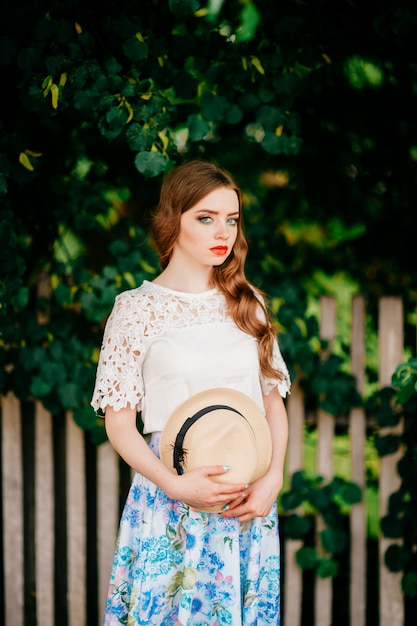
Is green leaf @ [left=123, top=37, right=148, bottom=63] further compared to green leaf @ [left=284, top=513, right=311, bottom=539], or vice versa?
green leaf @ [left=284, top=513, right=311, bottom=539]

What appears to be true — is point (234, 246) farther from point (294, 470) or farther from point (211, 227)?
point (294, 470)

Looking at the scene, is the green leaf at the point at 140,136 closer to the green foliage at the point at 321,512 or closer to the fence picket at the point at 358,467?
the fence picket at the point at 358,467

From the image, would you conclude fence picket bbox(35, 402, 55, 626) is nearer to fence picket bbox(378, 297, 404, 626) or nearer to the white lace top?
the white lace top

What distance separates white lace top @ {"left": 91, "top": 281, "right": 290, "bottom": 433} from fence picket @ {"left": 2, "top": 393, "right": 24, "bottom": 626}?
1.08m

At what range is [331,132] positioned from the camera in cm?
298

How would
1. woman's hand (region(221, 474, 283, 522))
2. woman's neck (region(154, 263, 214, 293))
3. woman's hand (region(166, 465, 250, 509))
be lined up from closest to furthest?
woman's hand (region(166, 465, 250, 509)) < woman's hand (region(221, 474, 283, 522)) < woman's neck (region(154, 263, 214, 293))

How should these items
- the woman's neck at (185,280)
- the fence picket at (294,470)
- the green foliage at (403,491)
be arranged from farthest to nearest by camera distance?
the fence picket at (294,470), the green foliage at (403,491), the woman's neck at (185,280)

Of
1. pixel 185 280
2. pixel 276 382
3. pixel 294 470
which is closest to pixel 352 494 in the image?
pixel 294 470

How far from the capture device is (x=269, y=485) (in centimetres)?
193

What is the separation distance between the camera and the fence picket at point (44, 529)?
9.40 ft

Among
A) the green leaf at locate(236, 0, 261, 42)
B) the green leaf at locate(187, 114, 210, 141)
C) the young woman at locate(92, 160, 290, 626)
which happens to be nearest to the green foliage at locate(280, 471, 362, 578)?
the young woman at locate(92, 160, 290, 626)

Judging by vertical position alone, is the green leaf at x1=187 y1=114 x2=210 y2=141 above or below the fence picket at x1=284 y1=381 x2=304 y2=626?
above

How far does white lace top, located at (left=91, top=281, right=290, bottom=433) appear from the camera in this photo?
1907 mm

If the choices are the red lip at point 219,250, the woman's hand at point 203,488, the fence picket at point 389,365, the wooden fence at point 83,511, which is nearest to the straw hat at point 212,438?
the woman's hand at point 203,488
